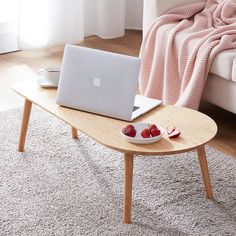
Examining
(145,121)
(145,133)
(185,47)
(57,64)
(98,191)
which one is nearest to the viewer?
(145,133)

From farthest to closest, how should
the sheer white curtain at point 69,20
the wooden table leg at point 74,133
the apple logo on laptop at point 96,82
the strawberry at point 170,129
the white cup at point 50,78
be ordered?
1. the sheer white curtain at point 69,20
2. the wooden table leg at point 74,133
3. the white cup at point 50,78
4. the apple logo on laptop at point 96,82
5. the strawberry at point 170,129

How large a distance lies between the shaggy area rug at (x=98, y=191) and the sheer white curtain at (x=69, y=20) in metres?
1.32

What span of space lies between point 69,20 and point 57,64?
1.44ft

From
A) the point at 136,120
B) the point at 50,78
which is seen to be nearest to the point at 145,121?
the point at 136,120

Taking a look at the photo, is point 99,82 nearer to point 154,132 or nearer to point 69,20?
point 154,132

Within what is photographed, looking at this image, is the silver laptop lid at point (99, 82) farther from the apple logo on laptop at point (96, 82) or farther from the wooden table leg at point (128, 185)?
the wooden table leg at point (128, 185)

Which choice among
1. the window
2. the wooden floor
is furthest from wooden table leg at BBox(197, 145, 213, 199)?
the window

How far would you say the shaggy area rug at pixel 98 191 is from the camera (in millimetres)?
2129

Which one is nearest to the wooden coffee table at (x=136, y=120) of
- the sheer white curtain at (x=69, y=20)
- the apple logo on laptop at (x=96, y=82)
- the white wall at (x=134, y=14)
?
the apple logo on laptop at (x=96, y=82)

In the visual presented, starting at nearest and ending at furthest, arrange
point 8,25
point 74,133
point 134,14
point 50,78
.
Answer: point 50,78
point 74,133
point 8,25
point 134,14

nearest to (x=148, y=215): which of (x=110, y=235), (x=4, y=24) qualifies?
(x=110, y=235)

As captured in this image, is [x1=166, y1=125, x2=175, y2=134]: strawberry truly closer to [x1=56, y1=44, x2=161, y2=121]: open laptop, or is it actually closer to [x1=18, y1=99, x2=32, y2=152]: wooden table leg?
[x1=56, y1=44, x2=161, y2=121]: open laptop

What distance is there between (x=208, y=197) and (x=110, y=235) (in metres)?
0.46

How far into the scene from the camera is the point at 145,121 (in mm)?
2250
